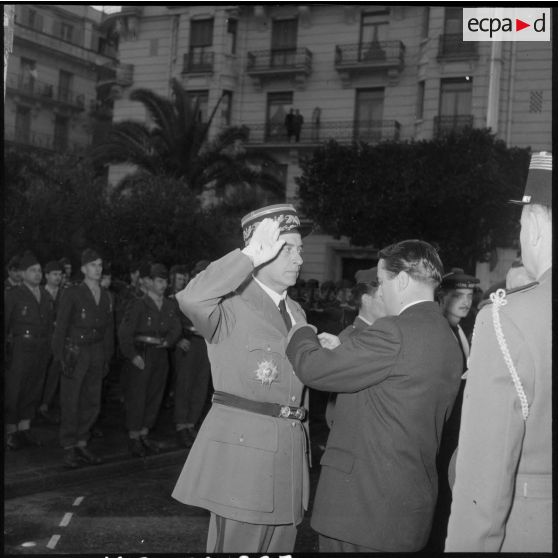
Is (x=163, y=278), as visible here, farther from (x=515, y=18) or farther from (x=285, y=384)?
(x=515, y=18)

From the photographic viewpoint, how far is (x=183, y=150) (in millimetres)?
17250

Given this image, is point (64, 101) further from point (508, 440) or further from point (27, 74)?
point (508, 440)

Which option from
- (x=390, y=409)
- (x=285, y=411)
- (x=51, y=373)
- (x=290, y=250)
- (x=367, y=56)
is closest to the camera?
(x=390, y=409)

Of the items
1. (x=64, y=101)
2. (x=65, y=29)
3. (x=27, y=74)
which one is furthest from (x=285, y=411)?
(x=64, y=101)

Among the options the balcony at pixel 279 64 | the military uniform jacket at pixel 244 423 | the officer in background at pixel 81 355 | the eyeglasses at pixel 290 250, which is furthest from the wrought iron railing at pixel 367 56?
the military uniform jacket at pixel 244 423

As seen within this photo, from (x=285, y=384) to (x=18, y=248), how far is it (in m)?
12.3

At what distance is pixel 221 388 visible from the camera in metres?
3.01

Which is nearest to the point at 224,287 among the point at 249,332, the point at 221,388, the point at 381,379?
the point at 249,332

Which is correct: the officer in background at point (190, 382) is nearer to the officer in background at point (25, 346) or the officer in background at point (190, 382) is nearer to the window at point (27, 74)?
the officer in background at point (25, 346)

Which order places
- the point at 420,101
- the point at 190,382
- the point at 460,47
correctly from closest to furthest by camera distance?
the point at 460,47
the point at 190,382
the point at 420,101

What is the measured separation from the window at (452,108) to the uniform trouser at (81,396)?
8.93m

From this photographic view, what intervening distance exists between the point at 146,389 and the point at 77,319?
40.5 inches

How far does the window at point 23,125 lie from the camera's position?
19.2m

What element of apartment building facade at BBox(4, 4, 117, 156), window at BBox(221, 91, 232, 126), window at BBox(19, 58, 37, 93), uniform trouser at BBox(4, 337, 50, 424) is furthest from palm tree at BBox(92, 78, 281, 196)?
uniform trouser at BBox(4, 337, 50, 424)
